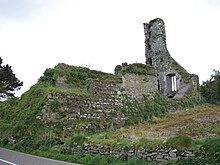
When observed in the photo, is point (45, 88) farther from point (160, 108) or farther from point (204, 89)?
point (204, 89)

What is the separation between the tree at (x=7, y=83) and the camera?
150 feet

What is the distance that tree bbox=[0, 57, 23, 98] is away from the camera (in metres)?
45.7

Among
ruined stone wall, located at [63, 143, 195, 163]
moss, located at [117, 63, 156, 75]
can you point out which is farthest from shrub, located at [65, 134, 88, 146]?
moss, located at [117, 63, 156, 75]

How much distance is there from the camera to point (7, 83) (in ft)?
152

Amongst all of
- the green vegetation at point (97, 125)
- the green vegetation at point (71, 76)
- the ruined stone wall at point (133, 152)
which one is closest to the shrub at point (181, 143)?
the green vegetation at point (97, 125)

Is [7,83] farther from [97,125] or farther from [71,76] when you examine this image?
[97,125]

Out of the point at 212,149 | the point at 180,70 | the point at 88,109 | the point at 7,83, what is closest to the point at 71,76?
the point at 88,109

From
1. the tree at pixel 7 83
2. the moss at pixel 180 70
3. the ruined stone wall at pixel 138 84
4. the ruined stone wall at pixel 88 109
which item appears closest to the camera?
the ruined stone wall at pixel 88 109

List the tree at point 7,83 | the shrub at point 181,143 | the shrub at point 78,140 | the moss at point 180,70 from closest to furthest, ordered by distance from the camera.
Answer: the shrub at point 181,143, the shrub at point 78,140, the moss at point 180,70, the tree at point 7,83

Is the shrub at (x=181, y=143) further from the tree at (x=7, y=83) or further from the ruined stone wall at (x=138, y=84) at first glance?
the tree at (x=7, y=83)

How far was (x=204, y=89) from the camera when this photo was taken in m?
32.9

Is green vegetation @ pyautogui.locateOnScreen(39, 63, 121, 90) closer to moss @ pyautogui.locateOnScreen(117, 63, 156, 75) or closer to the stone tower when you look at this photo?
moss @ pyautogui.locateOnScreen(117, 63, 156, 75)

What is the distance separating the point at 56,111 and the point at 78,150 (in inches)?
199

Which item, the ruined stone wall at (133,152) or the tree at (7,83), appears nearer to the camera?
the ruined stone wall at (133,152)
